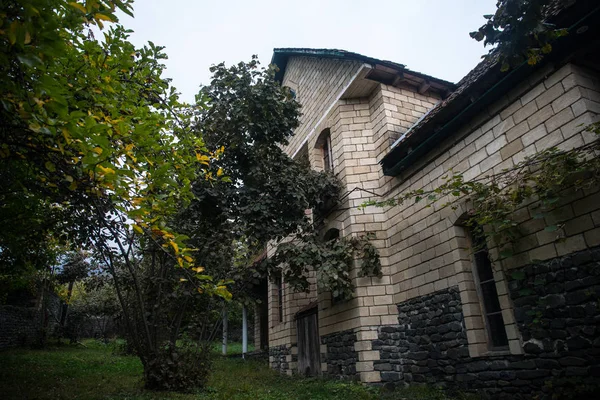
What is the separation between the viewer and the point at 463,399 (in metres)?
5.77

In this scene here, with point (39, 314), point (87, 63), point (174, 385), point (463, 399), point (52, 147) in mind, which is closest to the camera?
point (52, 147)

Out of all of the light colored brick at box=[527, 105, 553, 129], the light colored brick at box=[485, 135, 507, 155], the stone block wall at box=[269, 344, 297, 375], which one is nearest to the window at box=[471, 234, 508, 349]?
the light colored brick at box=[485, 135, 507, 155]

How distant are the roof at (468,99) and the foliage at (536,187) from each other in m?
1.37

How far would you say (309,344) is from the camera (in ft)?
34.2

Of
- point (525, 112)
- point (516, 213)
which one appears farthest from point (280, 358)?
point (525, 112)

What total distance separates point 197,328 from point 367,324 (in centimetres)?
345

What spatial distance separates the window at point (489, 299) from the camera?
6.00 metres

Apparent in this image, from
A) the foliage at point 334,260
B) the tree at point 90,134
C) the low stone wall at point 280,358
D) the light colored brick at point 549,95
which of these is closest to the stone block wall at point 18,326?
the low stone wall at point 280,358

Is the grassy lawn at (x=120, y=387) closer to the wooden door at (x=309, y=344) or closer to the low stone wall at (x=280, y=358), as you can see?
the wooden door at (x=309, y=344)

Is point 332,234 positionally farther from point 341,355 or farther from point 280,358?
point 280,358

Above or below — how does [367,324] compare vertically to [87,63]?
below

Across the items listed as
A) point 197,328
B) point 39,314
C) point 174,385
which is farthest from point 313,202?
point 39,314

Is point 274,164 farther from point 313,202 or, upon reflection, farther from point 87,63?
point 87,63

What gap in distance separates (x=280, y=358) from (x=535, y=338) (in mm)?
8365
